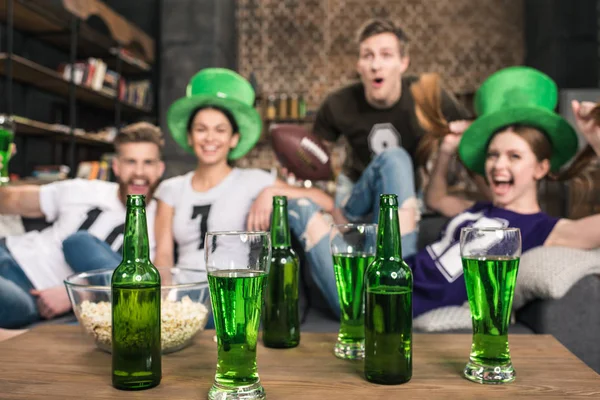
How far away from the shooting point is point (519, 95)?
1.70 m

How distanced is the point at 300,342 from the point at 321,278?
0.58 metres

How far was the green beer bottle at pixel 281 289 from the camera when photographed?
3.13 ft

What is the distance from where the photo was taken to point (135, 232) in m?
0.75

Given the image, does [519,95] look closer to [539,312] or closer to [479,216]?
[479,216]

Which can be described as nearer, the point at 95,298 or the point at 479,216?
the point at 95,298

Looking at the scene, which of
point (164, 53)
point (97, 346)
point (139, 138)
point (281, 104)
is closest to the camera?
point (97, 346)

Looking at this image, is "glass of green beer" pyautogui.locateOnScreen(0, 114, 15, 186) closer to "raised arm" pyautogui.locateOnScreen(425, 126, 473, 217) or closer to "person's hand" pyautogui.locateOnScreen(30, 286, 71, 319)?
"person's hand" pyautogui.locateOnScreen(30, 286, 71, 319)

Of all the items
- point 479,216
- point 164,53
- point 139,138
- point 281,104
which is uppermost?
point 164,53

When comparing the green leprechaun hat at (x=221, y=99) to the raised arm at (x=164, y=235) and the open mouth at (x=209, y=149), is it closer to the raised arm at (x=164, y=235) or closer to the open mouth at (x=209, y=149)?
the open mouth at (x=209, y=149)

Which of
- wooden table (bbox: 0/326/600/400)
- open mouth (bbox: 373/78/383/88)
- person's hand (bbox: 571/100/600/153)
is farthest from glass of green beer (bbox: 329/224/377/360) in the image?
open mouth (bbox: 373/78/383/88)

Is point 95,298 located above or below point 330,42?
below

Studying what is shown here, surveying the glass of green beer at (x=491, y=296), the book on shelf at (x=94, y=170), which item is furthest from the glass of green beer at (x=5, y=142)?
the book on shelf at (x=94, y=170)

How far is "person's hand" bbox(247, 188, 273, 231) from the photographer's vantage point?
5.65ft

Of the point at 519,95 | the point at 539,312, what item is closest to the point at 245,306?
the point at 539,312
